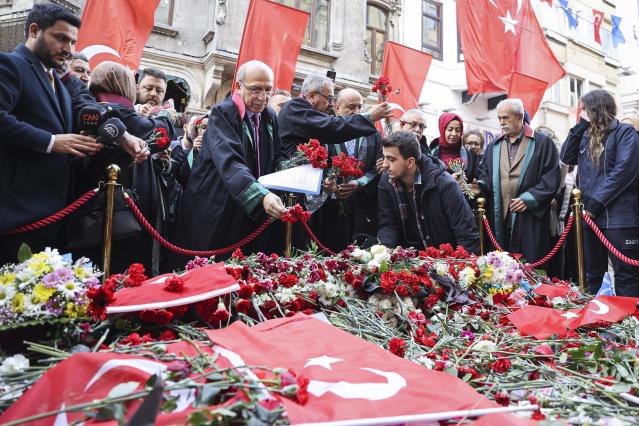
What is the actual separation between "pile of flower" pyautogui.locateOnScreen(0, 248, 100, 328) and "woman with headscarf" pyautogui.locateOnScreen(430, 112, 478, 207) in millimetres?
4096

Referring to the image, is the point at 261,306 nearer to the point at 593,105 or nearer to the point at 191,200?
the point at 191,200

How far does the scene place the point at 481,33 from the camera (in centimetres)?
1074

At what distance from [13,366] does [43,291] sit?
0.30 m

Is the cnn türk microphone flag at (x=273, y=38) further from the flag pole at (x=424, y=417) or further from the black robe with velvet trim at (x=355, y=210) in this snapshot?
the flag pole at (x=424, y=417)

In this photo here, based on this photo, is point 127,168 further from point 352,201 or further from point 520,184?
point 520,184

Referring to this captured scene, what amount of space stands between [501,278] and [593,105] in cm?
252

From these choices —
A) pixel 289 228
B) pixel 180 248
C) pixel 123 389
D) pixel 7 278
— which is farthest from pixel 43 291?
pixel 289 228

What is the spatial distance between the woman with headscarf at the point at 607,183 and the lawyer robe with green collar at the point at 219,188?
9.48ft

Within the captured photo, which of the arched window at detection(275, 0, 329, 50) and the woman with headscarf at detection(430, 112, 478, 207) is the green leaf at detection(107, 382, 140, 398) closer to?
the woman with headscarf at detection(430, 112, 478, 207)

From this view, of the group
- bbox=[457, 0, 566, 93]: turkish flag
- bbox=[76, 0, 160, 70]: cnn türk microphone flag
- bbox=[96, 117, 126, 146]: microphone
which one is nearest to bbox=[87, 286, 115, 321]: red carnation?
bbox=[96, 117, 126, 146]: microphone

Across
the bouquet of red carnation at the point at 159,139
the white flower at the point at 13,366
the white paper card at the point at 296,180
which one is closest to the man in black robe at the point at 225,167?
the white paper card at the point at 296,180

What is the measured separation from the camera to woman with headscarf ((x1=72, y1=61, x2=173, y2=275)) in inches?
131

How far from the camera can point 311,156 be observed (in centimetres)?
365

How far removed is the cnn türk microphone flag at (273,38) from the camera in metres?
7.79
